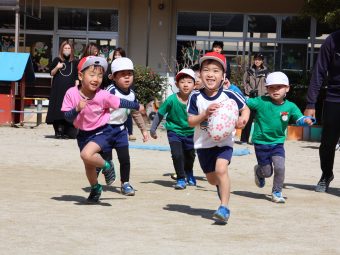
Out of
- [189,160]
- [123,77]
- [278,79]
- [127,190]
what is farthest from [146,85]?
[127,190]

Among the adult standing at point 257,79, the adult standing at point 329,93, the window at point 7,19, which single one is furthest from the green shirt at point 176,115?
the window at point 7,19

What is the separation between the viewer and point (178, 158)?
9797 mm

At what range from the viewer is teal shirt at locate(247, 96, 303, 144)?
8.93m

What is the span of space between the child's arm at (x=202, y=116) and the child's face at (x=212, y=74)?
25 cm

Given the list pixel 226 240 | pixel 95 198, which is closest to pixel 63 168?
pixel 95 198

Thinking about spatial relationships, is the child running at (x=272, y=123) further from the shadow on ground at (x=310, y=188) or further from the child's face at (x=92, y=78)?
the child's face at (x=92, y=78)

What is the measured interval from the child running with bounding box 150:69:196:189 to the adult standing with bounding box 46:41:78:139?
19.7ft

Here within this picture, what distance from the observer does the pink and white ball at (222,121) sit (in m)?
7.10

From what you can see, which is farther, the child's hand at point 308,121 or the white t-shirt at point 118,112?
the white t-shirt at point 118,112

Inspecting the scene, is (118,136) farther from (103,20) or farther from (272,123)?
(103,20)

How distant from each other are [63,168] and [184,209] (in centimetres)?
370

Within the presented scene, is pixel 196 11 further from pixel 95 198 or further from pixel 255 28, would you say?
pixel 95 198

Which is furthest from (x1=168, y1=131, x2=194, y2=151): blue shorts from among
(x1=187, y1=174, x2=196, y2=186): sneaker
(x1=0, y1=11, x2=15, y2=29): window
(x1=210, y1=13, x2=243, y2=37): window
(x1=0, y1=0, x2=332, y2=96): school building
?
(x1=0, y1=11, x2=15, y2=29): window

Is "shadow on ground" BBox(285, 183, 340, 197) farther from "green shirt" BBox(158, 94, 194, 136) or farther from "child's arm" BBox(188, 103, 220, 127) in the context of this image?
"child's arm" BBox(188, 103, 220, 127)
